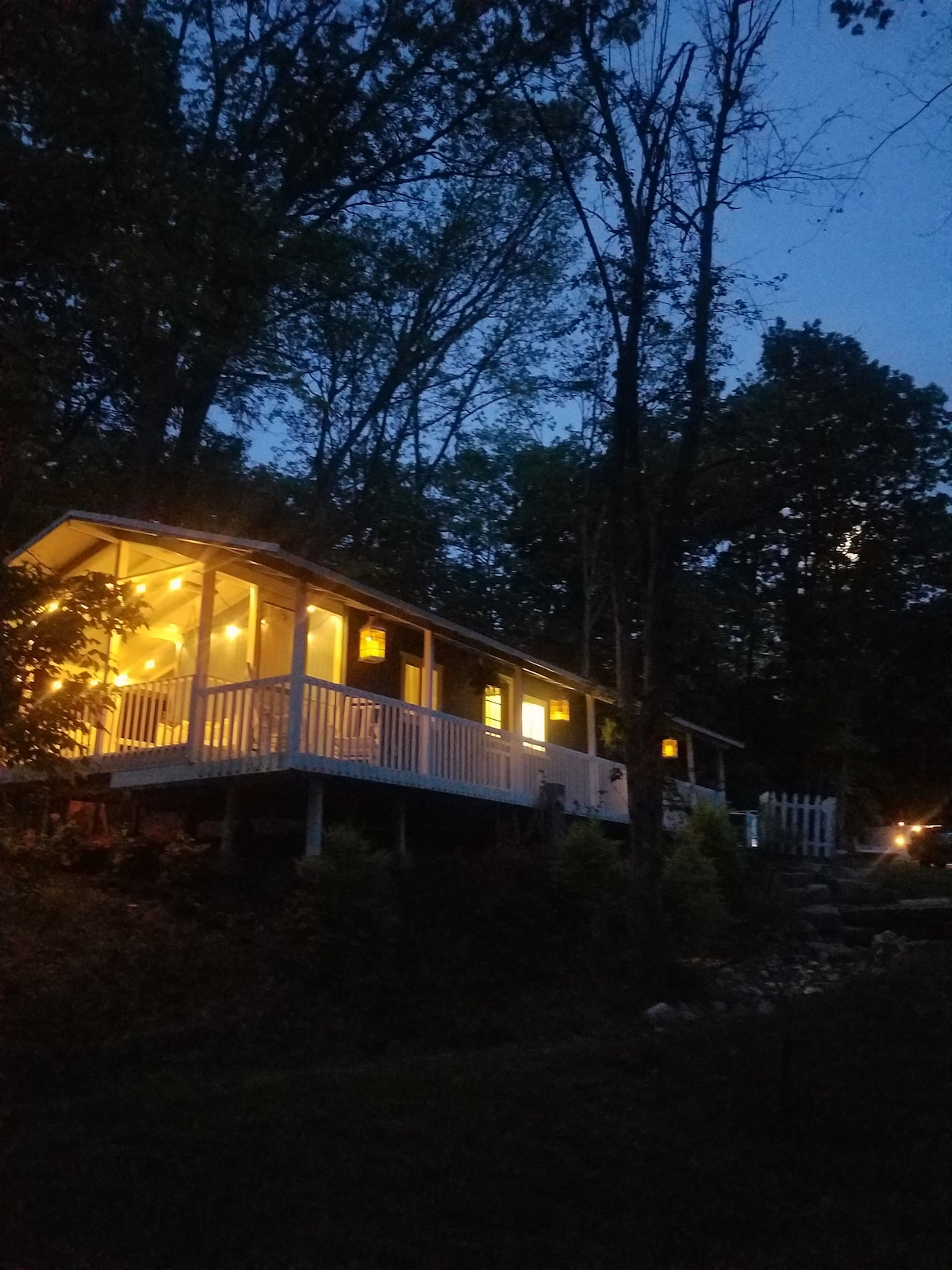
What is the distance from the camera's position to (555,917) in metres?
12.8

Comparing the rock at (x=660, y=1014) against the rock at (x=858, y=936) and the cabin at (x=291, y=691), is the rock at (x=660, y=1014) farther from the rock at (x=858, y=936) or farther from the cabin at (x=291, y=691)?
the rock at (x=858, y=936)

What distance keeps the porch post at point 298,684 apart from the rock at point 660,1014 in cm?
491

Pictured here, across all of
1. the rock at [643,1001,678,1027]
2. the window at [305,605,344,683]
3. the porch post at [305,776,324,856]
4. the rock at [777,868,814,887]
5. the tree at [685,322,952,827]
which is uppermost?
the tree at [685,322,952,827]

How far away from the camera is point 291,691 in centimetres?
1312

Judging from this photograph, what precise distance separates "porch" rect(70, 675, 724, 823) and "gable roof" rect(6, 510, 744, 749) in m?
1.22

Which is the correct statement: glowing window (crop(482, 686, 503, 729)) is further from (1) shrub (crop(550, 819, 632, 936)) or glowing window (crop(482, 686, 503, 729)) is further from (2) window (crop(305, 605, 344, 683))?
(1) shrub (crop(550, 819, 632, 936))

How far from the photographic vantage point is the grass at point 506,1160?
5434mm

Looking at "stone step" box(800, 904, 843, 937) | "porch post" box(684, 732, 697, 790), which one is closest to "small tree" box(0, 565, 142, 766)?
"stone step" box(800, 904, 843, 937)

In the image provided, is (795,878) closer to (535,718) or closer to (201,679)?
(535,718)

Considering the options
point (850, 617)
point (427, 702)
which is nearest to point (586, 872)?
point (427, 702)

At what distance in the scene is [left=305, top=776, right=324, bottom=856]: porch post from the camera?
43.4 feet

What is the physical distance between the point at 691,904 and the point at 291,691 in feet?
15.6

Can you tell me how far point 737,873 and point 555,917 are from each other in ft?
10.8

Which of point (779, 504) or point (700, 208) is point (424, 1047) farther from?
point (700, 208)
